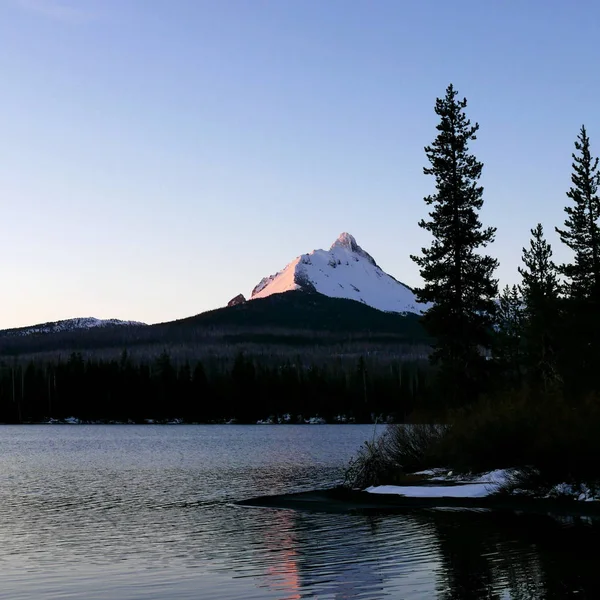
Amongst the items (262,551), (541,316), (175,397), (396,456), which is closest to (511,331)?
(541,316)

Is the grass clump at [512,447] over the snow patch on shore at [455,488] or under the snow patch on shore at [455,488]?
over

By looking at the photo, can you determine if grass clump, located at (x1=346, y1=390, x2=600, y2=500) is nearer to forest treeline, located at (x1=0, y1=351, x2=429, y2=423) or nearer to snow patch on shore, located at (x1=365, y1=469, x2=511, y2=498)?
snow patch on shore, located at (x1=365, y1=469, x2=511, y2=498)

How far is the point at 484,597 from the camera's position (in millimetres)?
14969

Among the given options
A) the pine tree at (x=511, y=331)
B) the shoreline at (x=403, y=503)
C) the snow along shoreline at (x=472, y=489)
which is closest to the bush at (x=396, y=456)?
the snow along shoreline at (x=472, y=489)

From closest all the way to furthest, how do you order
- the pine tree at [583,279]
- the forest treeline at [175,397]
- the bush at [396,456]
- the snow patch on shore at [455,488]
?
the snow patch on shore at [455,488] < the bush at [396,456] < the pine tree at [583,279] < the forest treeline at [175,397]

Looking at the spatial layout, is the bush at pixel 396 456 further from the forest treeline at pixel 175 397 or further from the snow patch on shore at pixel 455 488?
the forest treeline at pixel 175 397

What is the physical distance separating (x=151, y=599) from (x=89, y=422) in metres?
156

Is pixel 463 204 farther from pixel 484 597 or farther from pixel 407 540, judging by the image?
pixel 484 597

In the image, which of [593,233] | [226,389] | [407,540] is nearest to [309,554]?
[407,540]

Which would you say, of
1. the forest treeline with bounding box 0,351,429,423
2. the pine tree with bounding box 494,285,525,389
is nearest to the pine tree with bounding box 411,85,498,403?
the pine tree with bounding box 494,285,525,389

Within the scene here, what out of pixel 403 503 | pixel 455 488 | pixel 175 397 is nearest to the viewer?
pixel 403 503

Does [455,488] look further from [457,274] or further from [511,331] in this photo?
[511,331]

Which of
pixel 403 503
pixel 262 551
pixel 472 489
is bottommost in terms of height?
pixel 403 503

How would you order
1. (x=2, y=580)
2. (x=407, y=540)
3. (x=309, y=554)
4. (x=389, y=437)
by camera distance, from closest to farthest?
(x=2, y=580), (x=309, y=554), (x=407, y=540), (x=389, y=437)
